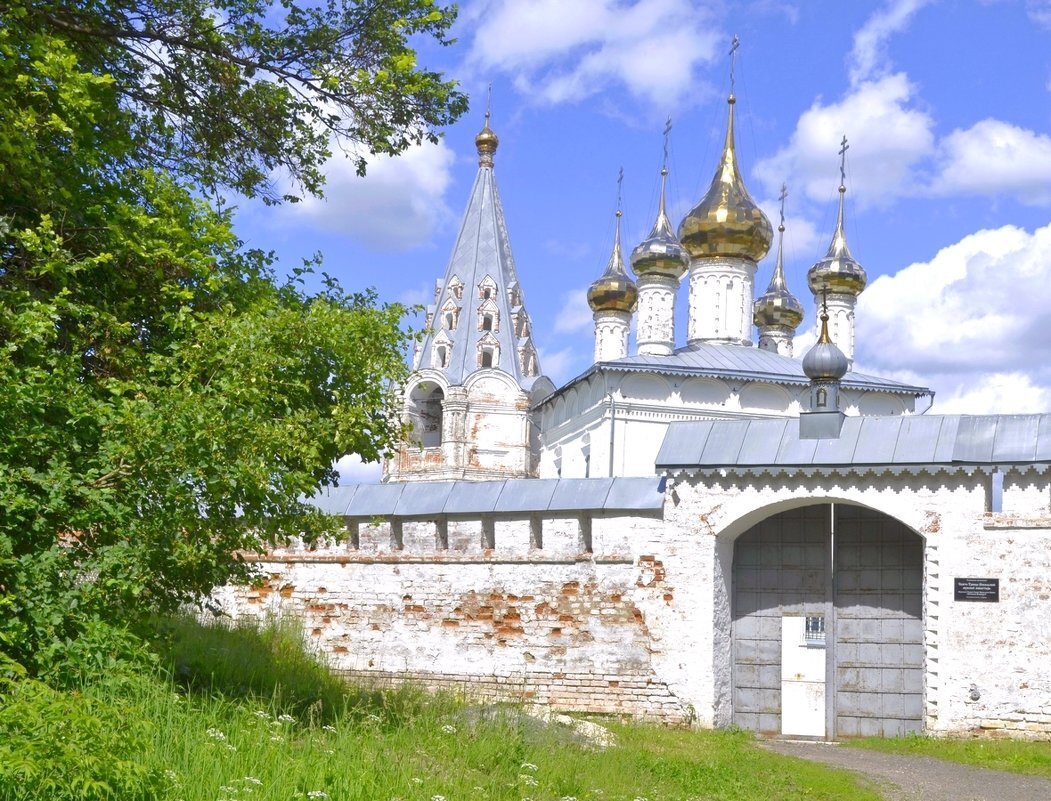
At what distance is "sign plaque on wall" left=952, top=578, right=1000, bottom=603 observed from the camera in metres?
9.34

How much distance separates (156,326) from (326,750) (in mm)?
2691

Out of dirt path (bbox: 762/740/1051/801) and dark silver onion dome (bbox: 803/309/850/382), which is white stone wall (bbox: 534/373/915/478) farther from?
dirt path (bbox: 762/740/1051/801)

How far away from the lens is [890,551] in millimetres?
10047

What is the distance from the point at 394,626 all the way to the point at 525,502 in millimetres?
1504

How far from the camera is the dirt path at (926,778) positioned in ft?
24.4

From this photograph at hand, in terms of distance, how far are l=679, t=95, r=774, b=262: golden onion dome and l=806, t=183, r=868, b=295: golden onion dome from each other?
11.1ft

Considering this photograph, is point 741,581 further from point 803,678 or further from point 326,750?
point 326,750

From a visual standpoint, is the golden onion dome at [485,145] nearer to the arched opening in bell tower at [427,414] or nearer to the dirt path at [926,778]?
the arched opening in bell tower at [427,414]

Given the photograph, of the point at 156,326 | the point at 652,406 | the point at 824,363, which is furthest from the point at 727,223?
the point at 156,326

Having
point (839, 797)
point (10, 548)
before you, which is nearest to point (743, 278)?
point (839, 797)

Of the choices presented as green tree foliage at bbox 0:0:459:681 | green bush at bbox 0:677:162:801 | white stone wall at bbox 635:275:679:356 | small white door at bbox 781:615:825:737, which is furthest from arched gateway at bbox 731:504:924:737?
white stone wall at bbox 635:275:679:356

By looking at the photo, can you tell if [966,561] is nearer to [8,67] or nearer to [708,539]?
[708,539]

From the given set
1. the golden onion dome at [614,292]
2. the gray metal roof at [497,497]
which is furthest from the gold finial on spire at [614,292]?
the gray metal roof at [497,497]

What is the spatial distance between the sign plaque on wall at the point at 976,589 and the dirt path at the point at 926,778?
1.26 metres
